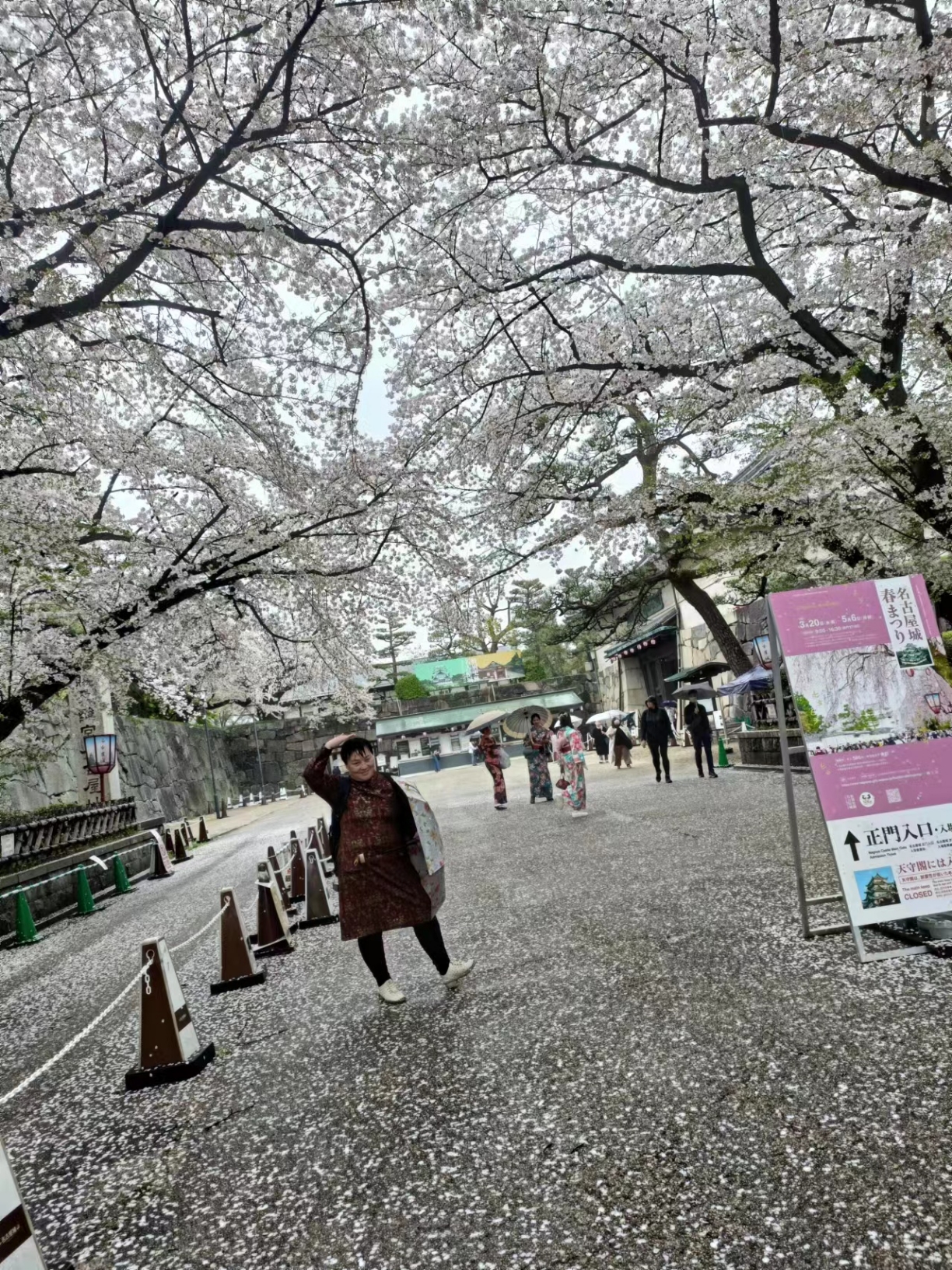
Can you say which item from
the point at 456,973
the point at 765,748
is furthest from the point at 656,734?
the point at 456,973

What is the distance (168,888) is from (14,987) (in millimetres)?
5406

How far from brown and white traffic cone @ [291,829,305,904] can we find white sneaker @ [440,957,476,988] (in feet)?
13.9

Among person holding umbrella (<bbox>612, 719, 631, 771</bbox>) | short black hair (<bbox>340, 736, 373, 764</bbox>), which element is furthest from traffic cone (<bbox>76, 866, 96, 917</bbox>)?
person holding umbrella (<bbox>612, 719, 631, 771</bbox>)

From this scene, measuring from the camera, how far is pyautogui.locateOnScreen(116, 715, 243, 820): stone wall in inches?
1035

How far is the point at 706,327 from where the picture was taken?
9805 millimetres

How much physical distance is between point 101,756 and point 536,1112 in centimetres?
1604

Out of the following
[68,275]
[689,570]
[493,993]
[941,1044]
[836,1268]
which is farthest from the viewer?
[689,570]

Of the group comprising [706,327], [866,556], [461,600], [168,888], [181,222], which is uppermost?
[706,327]

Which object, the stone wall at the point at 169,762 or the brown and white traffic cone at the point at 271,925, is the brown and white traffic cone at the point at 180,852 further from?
the brown and white traffic cone at the point at 271,925

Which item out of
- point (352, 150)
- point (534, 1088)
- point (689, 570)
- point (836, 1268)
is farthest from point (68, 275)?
point (689, 570)

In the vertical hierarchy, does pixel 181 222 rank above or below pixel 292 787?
above

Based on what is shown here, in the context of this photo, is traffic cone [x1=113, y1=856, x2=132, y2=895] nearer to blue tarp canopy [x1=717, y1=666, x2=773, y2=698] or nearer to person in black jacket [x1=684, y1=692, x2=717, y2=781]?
person in black jacket [x1=684, y1=692, x2=717, y2=781]

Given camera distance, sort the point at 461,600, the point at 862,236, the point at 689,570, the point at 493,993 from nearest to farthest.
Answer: the point at 493,993 < the point at 862,236 < the point at 461,600 < the point at 689,570

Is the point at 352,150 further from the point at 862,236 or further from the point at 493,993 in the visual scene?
the point at 493,993
